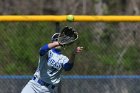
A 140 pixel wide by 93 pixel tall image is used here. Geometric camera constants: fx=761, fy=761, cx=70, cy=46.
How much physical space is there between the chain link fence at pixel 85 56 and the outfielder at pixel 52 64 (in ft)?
1.25

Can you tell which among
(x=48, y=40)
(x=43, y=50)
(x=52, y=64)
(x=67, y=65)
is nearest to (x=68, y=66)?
(x=67, y=65)

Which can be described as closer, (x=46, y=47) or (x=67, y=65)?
(x=46, y=47)

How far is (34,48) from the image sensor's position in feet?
28.4

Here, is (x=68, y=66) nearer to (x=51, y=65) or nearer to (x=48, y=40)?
(x=51, y=65)

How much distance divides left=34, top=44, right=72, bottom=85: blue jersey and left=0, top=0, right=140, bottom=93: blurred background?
410 mm

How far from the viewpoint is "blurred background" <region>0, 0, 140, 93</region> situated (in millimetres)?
8609

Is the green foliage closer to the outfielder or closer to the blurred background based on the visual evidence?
the blurred background

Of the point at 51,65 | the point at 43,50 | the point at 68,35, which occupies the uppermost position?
the point at 68,35

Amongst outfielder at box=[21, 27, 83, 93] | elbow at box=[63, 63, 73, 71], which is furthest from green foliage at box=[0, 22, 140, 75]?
elbow at box=[63, 63, 73, 71]

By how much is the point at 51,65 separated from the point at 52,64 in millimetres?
17

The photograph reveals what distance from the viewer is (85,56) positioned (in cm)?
866

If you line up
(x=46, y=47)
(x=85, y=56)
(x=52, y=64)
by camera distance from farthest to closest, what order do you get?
(x=85, y=56)
(x=52, y=64)
(x=46, y=47)

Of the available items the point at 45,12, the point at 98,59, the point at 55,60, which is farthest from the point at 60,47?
Result: the point at 45,12

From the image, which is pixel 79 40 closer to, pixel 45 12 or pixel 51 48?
pixel 51 48
